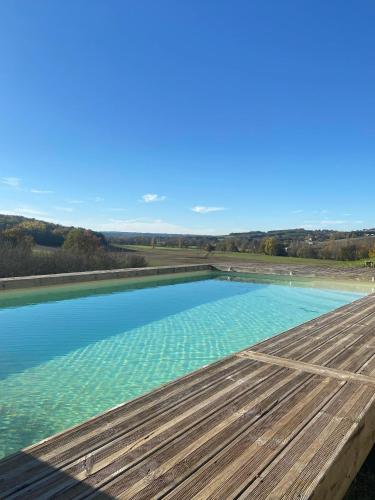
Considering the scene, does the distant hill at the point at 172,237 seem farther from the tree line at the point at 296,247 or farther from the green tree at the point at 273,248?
the green tree at the point at 273,248

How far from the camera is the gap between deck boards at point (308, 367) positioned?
7.83 feet

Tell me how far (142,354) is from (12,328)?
2.39 metres

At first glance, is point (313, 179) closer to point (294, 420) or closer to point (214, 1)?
point (214, 1)

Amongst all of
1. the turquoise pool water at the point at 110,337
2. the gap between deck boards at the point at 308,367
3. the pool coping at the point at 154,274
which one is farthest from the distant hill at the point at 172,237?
the gap between deck boards at the point at 308,367

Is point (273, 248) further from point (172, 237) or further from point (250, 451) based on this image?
point (250, 451)

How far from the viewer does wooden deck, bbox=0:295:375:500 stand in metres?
1.25

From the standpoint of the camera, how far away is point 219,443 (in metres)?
1.55

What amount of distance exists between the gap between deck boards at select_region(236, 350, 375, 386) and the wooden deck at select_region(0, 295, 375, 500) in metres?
0.02

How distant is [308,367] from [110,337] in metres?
3.17

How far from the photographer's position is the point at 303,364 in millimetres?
2676

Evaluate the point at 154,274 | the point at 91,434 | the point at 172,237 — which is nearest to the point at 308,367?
the point at 91,434

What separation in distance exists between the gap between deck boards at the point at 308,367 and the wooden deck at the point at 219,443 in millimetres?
21

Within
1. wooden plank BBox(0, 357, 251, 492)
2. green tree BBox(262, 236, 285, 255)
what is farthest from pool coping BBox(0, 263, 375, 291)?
green tree BBox(262, 236, 285, 255)

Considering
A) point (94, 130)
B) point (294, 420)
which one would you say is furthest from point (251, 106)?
point (294, 420)
